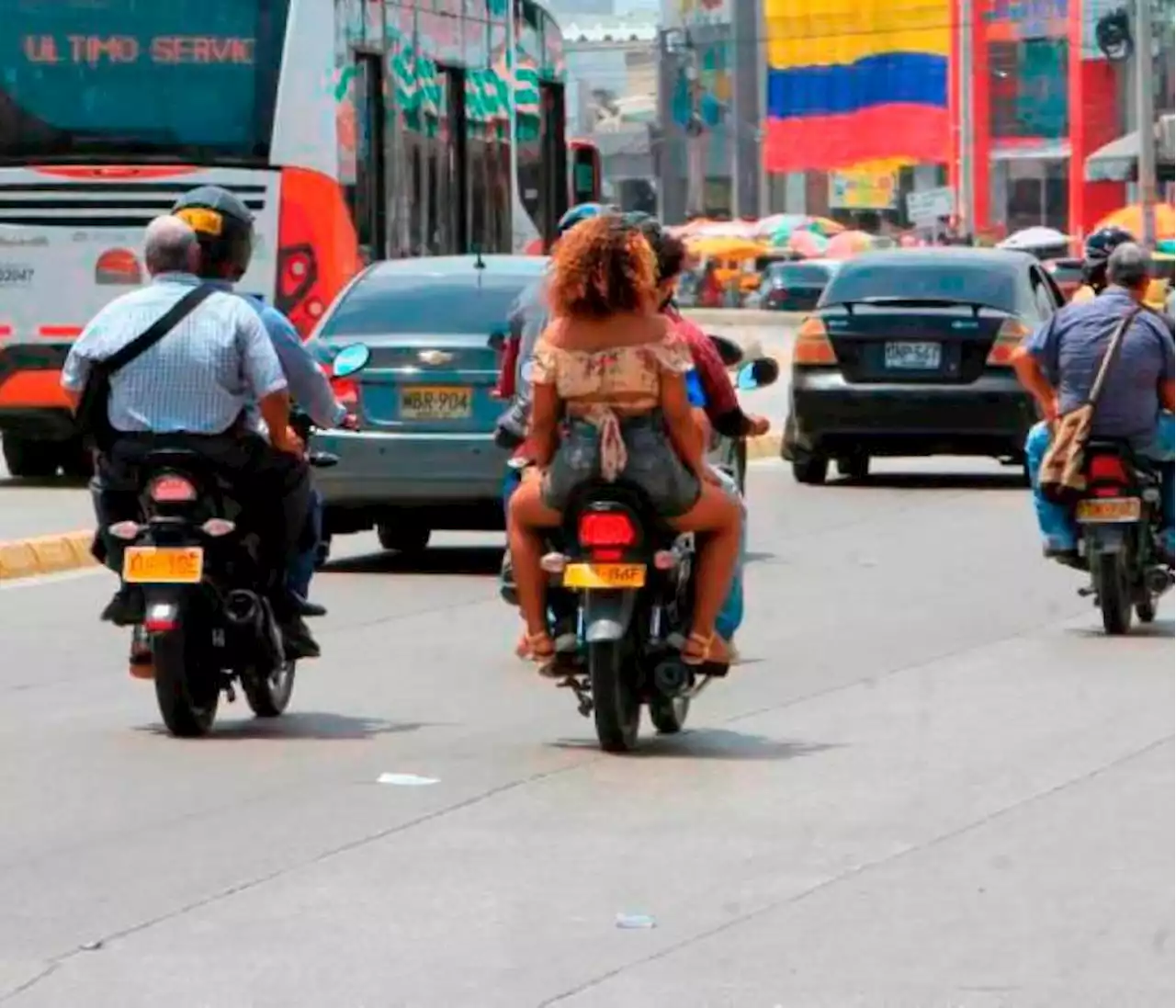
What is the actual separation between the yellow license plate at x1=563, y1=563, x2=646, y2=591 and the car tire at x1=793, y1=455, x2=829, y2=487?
14.4 metres

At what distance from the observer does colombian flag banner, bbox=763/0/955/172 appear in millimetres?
90438

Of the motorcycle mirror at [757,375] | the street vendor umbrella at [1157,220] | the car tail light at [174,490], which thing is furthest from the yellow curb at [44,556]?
the street vendor umbrella at [1157,220]

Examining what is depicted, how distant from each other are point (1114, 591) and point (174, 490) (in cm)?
501

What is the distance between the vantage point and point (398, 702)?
12781 mm

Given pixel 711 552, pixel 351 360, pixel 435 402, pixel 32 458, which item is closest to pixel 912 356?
pixel 32 458

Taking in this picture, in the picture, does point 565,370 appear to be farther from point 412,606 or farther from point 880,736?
point 412,606

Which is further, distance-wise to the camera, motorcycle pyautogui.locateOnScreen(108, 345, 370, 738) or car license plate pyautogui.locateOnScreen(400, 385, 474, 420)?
car license plate pyautogui.locateOnScreen(400, 385, 474, 420)

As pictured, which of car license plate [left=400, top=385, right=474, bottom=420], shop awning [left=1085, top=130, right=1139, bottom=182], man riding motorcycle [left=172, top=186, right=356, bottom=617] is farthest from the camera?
shop awning [left=1085, top=130, right=1139, bottom=182]

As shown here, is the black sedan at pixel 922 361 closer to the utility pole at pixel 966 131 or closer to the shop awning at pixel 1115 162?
the shop awning at pixel 1115 162

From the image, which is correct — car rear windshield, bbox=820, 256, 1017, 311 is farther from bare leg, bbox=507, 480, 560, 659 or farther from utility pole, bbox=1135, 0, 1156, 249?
utility pole, bbox=1135, 0, 1156, 249

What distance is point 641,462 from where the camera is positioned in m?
11.0

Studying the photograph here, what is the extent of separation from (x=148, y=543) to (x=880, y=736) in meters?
2.41

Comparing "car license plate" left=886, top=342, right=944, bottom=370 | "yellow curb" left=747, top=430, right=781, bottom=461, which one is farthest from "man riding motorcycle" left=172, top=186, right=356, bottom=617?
"yellow curb" left=747, top=430, right=781, bottom=461

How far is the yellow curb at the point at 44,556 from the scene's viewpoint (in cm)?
1822
